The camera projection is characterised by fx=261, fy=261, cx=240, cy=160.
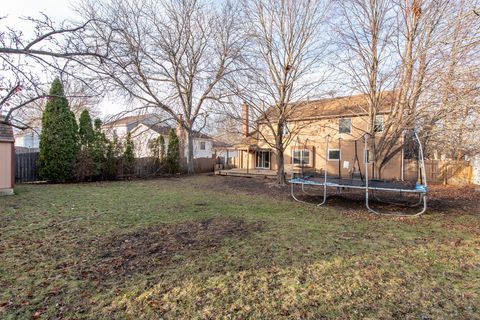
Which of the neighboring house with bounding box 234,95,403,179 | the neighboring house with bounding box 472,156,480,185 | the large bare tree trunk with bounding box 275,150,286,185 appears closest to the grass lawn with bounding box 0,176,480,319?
the large bare tree trunk with bounding box 275,150,286,185

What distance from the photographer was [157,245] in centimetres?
443

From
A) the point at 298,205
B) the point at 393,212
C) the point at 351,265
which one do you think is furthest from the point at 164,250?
the point at 393,212

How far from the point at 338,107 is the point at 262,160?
8.20 meters

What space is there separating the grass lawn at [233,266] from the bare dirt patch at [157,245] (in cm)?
2

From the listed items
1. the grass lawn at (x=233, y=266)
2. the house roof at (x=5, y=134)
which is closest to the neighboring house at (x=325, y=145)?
the grass lawn at (x=233, y=266)

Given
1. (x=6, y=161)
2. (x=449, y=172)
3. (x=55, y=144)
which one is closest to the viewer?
(x=6, y=161)

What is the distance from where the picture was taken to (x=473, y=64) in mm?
5508

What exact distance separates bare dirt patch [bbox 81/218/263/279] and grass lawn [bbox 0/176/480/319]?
20 millimetres

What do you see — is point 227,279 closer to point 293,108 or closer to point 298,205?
point 298,205

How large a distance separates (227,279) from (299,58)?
36.1ft

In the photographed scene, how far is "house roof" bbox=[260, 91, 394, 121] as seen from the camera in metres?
11.2

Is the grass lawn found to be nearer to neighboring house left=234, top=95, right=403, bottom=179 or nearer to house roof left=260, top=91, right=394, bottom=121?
house roof left=260, top=91, right=394, bottom=121

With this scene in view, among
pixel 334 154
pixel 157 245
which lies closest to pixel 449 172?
pixel 334 154

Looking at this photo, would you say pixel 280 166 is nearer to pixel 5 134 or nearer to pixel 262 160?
pixel 262 160
